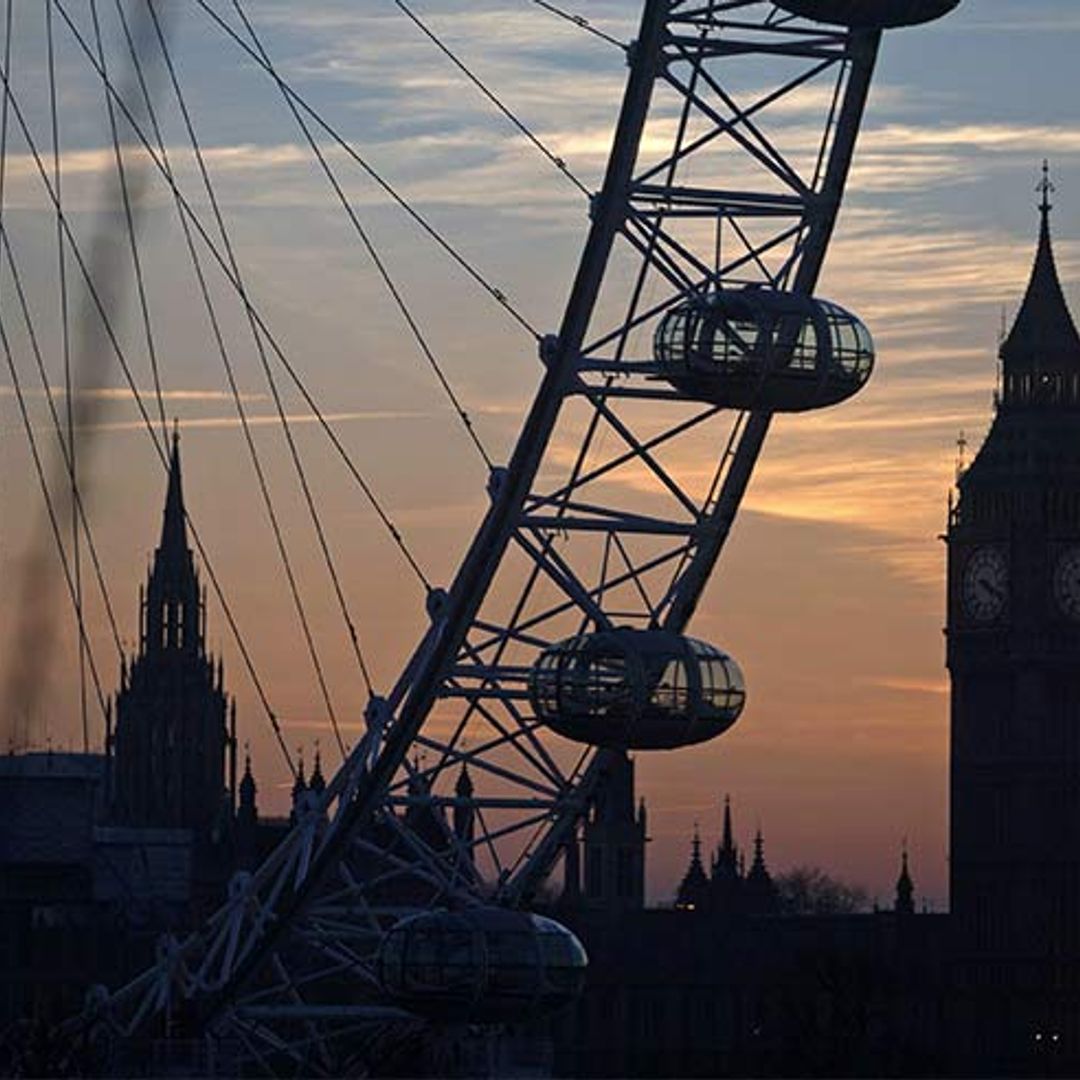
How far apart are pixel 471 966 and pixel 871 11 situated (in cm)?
1539

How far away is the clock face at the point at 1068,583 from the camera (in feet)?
591

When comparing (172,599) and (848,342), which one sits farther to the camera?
(172,599)

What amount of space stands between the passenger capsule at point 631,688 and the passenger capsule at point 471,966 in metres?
4.24

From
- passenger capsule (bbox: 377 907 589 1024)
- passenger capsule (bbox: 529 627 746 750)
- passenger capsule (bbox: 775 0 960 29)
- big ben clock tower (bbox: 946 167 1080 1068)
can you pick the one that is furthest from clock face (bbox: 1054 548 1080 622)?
passenger capsule (bbox: 775 0 960 29)

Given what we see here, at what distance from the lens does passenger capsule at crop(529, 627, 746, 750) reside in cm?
6800

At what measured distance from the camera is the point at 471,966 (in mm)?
71250

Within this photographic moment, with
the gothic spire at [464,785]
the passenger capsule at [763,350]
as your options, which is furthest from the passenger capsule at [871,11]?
the gothic spire at [464,785]

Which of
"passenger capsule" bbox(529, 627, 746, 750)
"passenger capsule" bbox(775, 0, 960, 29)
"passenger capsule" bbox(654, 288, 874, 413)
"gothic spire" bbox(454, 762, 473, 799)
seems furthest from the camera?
"gothic spire" bbox(454, 762, 473, 799)

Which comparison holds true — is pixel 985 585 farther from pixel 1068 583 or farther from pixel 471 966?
pixel 471 966

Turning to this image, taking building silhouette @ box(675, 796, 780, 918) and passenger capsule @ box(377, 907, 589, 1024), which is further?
building silhouette @ box(675, 796, 780, 918)

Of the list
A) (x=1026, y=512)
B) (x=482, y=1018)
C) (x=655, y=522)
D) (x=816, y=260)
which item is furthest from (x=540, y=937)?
(x=1026, y=512)

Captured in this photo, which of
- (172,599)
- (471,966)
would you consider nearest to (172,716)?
(172,599)

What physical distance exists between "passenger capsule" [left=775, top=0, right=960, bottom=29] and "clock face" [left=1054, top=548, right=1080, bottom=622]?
114m

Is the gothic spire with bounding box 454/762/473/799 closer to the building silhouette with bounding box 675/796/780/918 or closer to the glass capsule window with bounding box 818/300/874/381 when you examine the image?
the building silhouette with bounding box 675/796/780/918
